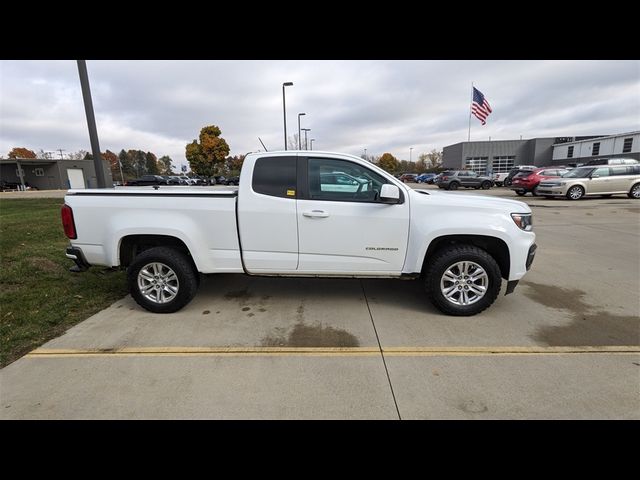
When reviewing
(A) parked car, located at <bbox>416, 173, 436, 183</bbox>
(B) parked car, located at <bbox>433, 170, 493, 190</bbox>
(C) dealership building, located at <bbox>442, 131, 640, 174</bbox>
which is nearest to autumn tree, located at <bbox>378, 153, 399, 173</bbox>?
(C) dealership building, located at <bbox>442, 131, 640, 174</bbox>

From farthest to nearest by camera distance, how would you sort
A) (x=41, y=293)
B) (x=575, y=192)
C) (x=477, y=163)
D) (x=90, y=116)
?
(x=477, y=163) < (x=575, y=192) < (x=90, y=116) < (x=41, y=293)

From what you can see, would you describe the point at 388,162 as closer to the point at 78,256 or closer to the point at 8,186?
the point at 8,186

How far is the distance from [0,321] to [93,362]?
1747mm

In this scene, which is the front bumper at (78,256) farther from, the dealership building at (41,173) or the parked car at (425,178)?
the dealership building at (41,173)

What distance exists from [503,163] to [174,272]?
60.2 m

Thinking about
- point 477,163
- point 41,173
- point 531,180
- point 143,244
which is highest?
point 41,173

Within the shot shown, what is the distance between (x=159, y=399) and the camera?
7.98 ft

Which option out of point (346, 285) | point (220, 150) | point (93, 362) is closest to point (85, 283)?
point (93, 362)

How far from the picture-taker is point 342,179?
394cm

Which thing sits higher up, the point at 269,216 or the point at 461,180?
the point at 269,216

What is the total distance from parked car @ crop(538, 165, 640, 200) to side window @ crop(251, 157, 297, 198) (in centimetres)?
1766

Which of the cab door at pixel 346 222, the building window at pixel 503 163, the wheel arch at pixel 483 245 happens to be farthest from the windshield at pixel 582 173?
the building window at pixel 503 163

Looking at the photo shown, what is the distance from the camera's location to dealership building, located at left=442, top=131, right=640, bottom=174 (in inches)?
1446

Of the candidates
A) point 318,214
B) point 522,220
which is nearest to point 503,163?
point 522,220
